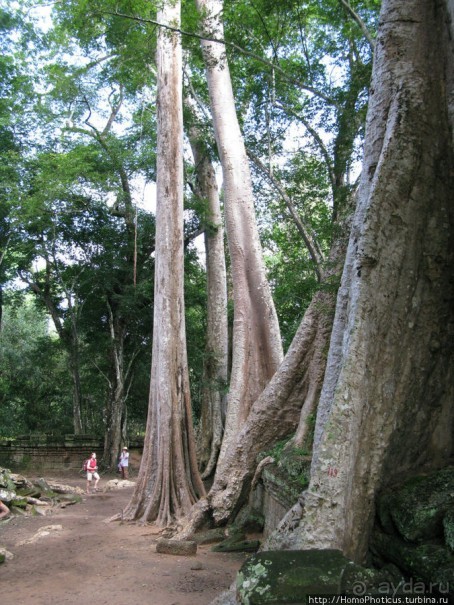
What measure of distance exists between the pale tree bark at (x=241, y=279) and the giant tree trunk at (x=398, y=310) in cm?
463

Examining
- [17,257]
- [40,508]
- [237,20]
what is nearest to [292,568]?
[40,508]

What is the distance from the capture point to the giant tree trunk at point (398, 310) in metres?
2.80

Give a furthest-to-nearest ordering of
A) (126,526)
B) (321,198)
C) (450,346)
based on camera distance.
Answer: (321,198)
(126,526)
(450,346)

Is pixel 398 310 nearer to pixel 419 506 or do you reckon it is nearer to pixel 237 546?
pixel 419 506

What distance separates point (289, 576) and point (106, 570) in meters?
3.43

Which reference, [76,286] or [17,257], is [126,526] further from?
[17,257]

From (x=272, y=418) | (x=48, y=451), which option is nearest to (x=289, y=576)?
(x=272, y=418)

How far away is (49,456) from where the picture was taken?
1468cm

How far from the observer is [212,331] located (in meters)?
11.5

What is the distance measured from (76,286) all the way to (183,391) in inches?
339

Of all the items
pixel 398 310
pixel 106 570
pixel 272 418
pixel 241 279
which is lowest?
pixel 106 570

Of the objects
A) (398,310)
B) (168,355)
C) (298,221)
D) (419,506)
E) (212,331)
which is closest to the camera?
(419,506)

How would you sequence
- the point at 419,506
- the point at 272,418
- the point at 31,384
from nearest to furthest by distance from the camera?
the point at 419,506 → the point at 272,418 → the point at 31,384

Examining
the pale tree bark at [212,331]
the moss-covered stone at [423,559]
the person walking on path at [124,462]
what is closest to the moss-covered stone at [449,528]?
the moss-covered stone at [423,559]
